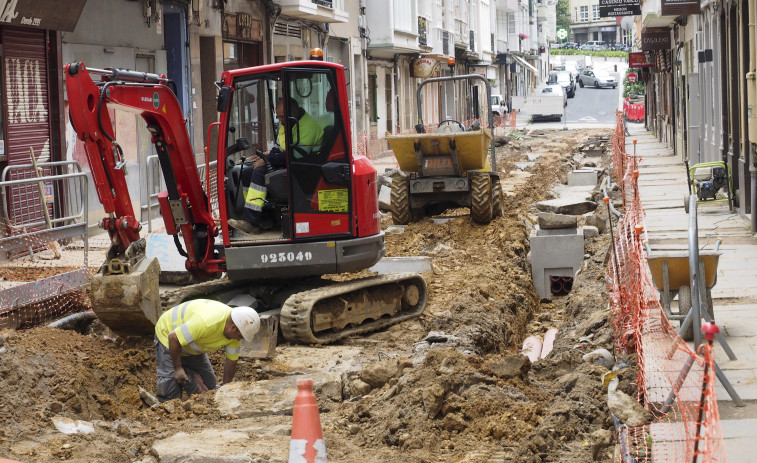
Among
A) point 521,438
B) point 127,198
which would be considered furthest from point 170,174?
point 521,438

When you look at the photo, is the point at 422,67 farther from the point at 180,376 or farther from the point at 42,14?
the point at 180,376

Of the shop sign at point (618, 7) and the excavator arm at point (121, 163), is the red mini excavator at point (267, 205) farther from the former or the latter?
the shop sign at point (618, 7)

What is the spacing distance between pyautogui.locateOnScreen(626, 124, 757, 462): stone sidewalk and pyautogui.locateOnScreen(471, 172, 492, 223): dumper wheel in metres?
2.54

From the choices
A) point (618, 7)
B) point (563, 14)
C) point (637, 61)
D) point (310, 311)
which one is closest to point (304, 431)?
point (310, 311)

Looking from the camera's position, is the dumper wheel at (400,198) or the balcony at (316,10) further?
the balcony at (316,10)

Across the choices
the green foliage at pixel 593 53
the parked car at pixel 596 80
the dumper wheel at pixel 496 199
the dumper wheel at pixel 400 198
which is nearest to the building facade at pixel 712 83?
the dumper wheel at pixel 496 199

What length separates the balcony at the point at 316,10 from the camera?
84.5 ft

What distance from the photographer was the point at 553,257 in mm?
15023

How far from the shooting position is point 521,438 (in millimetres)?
6613

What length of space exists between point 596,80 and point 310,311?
243 feet

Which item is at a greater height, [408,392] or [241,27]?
[241,27]

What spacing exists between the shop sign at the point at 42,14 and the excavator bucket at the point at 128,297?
5.82 m

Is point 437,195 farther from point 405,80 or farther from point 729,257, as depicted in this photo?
point 405,80

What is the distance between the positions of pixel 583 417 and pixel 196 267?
5139mm
